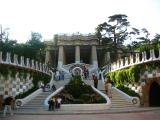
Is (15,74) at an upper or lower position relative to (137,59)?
lower

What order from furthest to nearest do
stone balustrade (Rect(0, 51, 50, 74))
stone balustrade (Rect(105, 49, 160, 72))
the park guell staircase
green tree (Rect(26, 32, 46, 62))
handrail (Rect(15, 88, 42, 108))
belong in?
green tree (Rect(26, 32, 46, 62)) < stone balustrade (Rect(105, 49, 160, 72)) < stone balustrade (Rect(0, 51, 50, 74)) < handrail (Rect(15, 88, 42, 108)) < the park guell staircase

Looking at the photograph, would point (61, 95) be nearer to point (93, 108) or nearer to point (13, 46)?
point (93, 108)

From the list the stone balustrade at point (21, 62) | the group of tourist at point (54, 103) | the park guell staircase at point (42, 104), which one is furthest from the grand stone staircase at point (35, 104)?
the stone balustrade at point (21, 62)

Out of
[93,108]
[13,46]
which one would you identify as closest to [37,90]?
[93,108]

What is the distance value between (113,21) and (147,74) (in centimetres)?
2591

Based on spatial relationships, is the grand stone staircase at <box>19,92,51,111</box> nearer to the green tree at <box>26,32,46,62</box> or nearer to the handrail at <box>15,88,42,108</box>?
the handrail at <box>15,88,42,108</box>

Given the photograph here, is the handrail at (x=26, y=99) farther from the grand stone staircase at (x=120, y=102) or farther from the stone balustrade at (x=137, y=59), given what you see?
the stone balustrade at (x=137, y=59)

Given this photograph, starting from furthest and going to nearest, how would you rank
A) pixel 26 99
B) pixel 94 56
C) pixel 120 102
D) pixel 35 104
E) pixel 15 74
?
pixel 94 56
pixel 15 74
pixel 26 99
pixel 120 102
pixel 35 104

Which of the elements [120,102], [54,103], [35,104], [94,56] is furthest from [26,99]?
[94,56]

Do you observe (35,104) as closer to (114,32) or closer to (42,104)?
(42,104)

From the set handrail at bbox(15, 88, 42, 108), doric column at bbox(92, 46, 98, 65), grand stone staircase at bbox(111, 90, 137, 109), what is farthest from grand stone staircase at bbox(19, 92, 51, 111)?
doric column at bbox(92, 46, 98, 65)

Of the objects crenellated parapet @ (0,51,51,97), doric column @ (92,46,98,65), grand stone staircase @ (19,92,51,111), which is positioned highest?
doric column @ (92,46,98,65)

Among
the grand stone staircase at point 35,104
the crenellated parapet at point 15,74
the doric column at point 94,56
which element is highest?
the doric column at point 94,56

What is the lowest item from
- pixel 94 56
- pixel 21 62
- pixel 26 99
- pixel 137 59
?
pixel 26 99
